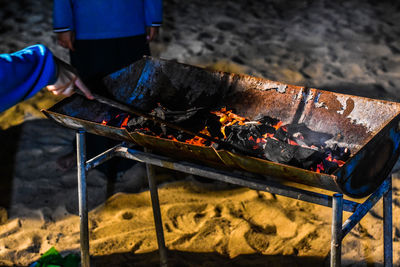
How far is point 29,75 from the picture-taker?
1835mm

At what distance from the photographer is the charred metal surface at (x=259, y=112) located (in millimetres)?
1798

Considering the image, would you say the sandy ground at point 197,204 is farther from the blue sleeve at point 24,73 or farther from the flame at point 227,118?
the blue sleeve at point 24,73

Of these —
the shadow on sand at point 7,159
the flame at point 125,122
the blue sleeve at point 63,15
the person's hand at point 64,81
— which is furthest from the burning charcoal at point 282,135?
the shadow on sand at point 7,159

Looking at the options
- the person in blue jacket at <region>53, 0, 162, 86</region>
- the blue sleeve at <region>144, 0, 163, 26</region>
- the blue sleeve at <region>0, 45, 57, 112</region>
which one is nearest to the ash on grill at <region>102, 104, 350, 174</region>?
the blue sleeve at <region>0, 45, 57, 112</region>

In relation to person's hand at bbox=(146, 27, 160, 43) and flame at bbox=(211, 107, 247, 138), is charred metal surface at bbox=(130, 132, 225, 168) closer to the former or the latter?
flame at bbox=(211, 107, 247, 138)

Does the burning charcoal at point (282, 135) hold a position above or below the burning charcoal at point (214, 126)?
above

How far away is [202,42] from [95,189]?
3.38m

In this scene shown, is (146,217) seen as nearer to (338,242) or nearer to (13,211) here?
(13,211)

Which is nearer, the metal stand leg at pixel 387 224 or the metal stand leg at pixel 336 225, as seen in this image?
the metal stand leg at pixel 336 225

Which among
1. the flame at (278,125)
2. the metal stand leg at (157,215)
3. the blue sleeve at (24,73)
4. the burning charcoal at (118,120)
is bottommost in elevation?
the metal stand leg at (157,215)

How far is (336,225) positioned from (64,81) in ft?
4.35

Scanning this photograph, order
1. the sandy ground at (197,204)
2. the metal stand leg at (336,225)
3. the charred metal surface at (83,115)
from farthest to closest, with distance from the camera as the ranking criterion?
the sandy ground at (197,204) < the charred metal surface at (83,115) < the metal stand leg at (336,225)

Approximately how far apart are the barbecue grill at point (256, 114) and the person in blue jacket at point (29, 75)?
0.80 feet

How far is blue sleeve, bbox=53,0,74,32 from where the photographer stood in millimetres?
3180
